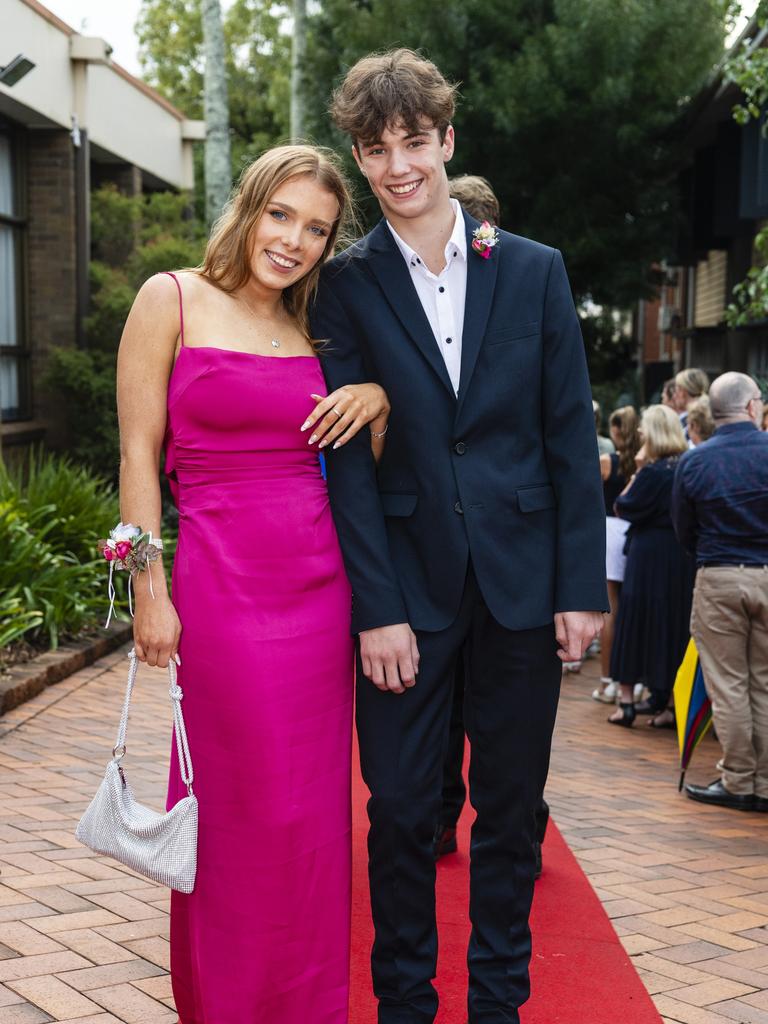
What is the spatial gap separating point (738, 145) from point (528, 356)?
14.5m

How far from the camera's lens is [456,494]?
123 inches

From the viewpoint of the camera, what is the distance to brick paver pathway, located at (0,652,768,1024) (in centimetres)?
364

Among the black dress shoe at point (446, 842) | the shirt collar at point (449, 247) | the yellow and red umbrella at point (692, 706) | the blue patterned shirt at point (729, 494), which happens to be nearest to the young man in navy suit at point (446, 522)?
the shirt collar at point (449, 247)

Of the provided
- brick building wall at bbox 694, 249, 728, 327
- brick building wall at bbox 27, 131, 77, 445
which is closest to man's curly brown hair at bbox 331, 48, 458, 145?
brick building wall at bbox 27, 131, 77, 445

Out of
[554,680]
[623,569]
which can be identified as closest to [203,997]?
[554,680]

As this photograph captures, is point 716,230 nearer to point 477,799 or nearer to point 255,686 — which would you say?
point 477,799

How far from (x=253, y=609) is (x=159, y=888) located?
1829 mm

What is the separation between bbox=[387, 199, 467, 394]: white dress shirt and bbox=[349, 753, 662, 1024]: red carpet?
1.78 meters

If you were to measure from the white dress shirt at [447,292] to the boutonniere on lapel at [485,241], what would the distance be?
4cm

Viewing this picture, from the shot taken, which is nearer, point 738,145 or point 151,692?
point 151,692

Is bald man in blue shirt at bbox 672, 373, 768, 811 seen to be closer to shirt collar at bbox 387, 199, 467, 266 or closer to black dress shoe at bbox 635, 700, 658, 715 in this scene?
black dress shoe at bbox 635, 700, 658, 715

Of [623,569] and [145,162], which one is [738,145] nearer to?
[145,162]

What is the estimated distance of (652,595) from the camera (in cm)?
809

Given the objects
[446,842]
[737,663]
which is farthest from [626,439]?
[446,842]
